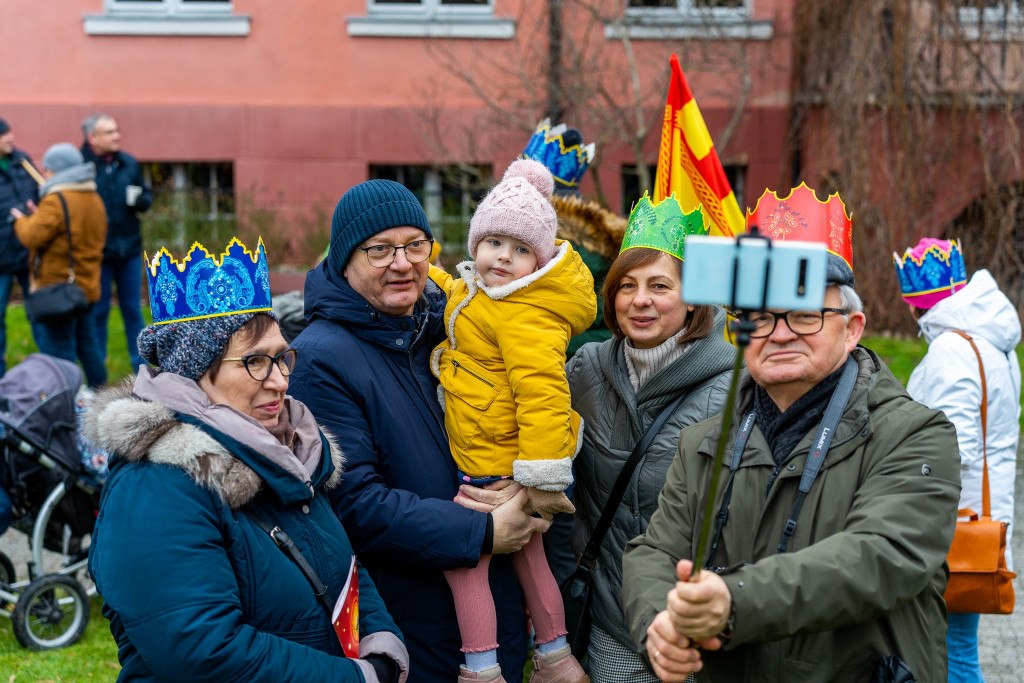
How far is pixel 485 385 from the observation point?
3.21 meters

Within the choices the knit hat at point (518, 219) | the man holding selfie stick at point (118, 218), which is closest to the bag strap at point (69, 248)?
the man holding selfie stick at point (118, 218)

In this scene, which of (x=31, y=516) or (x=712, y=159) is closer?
(x=712, y=159)

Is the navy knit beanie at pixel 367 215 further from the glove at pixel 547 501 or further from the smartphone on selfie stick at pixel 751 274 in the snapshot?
the smartphone on selfie stick at pixel 751 274

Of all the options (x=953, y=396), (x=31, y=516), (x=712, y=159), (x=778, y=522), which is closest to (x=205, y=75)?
(x=31, y=516)

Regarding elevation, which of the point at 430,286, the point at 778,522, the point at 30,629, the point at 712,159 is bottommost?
the point at 30,629

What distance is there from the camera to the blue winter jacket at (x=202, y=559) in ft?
7.53

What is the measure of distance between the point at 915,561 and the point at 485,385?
142 centimetres

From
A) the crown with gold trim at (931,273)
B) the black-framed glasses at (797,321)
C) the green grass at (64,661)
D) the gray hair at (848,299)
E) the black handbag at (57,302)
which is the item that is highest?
the gray hair at (848,299)

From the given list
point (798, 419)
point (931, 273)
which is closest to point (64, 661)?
point (798, 419)

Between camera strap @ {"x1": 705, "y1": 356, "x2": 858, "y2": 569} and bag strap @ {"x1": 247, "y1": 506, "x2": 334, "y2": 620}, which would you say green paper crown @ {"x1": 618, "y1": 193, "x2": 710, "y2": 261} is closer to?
camera strap @ {"x1": 705, "y1": 356, "x2": 858, "y2": 569}

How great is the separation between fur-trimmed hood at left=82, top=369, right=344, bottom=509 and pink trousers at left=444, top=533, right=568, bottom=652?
77cm

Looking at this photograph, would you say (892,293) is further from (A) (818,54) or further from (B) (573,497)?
(B) (573,497)

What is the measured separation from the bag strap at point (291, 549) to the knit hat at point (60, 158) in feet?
21.4

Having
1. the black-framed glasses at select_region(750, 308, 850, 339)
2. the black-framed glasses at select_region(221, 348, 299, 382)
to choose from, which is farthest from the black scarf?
the black-framed glasses at select_region(221, 348, 299, 382)
